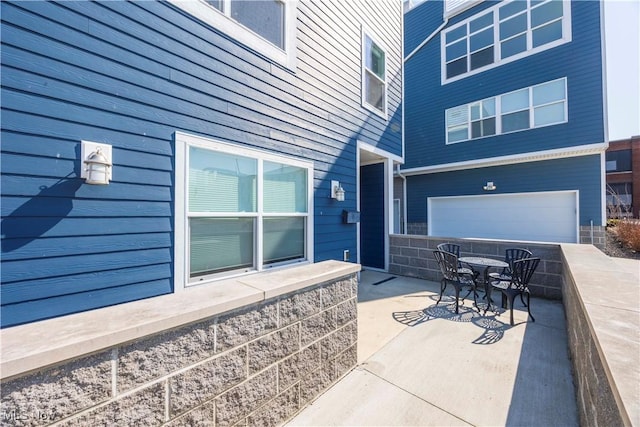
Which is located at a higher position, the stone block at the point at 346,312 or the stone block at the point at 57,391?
the stone block at the point at 57,391

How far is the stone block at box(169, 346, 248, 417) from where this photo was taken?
52.4 inches

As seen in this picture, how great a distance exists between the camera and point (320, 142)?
4422 millimetres

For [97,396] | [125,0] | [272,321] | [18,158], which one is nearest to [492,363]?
[272,321]

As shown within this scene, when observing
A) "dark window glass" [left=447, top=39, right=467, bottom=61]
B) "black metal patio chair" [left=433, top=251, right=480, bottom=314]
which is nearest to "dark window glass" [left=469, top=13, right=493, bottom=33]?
"dark window glass" [left=447, top=39, right=467, bottom=61]

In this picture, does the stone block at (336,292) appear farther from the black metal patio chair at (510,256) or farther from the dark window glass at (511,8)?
the dark window glass at (511,8)

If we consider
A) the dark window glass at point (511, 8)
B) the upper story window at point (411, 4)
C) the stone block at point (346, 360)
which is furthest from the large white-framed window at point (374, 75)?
the upper story window at point (411, 4)

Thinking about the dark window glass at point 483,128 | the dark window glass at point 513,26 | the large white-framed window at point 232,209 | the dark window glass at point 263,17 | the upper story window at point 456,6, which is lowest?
the large white-framed window at point 232,209

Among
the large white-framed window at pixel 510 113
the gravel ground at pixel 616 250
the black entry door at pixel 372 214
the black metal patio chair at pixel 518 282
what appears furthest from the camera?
the large white-framed window at pixel 510 113

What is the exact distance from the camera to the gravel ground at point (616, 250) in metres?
6.99

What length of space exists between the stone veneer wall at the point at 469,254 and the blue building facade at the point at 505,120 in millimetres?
4178

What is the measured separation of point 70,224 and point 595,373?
353 cm

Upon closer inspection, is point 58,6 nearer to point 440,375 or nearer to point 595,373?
point 595,373

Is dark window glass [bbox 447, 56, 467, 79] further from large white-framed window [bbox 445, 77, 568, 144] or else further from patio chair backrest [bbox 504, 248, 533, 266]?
patio chair backrest [bbox 504, 248, 533, 266]

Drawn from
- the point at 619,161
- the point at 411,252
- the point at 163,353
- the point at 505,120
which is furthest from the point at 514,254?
the point at 619,161
